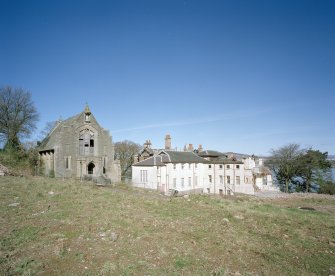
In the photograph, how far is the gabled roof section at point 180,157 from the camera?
40366mm

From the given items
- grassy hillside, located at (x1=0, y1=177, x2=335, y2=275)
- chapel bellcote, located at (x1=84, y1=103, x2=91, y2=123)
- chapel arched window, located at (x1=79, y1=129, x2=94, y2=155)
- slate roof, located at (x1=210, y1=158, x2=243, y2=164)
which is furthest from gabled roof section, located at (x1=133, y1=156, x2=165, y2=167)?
grassy hillside, located at (x1=0, y1=177, x2=335, y2=275)

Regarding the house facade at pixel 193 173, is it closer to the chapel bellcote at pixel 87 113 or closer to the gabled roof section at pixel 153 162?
the gabled roof section at pixel 153 162

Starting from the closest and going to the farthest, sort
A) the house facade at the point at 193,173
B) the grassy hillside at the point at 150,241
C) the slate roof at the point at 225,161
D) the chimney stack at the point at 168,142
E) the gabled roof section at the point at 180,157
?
the grassy hillside at the point at 150,241
the house facade at the point at 193,173
the gabled roof section at the point at 180,157
the slate roof at the point at 225,161
the chimney stack at the point at 168,142

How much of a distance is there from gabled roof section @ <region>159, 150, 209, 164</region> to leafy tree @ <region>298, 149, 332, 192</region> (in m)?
23.5

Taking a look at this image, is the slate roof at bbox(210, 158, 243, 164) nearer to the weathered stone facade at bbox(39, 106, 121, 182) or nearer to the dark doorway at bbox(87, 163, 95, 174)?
the weathered stone facade at bbox(39, 106, 121, 182)

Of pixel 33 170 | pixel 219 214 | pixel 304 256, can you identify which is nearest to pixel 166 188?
pixel 33 170

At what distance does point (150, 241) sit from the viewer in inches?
379

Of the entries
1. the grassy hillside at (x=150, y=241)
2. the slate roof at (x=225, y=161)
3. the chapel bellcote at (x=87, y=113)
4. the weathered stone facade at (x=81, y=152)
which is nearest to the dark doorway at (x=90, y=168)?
the weathered stone facade at (x=81, y=152)

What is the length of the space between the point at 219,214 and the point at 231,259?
6857 mm

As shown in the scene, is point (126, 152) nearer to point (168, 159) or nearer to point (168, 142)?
point (168, 142)

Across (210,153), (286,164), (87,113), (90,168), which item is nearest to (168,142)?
(210,153)

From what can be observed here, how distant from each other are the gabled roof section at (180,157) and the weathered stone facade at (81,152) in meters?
8.67

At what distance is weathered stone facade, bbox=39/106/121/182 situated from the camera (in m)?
34.9

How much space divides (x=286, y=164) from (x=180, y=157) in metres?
29.6
